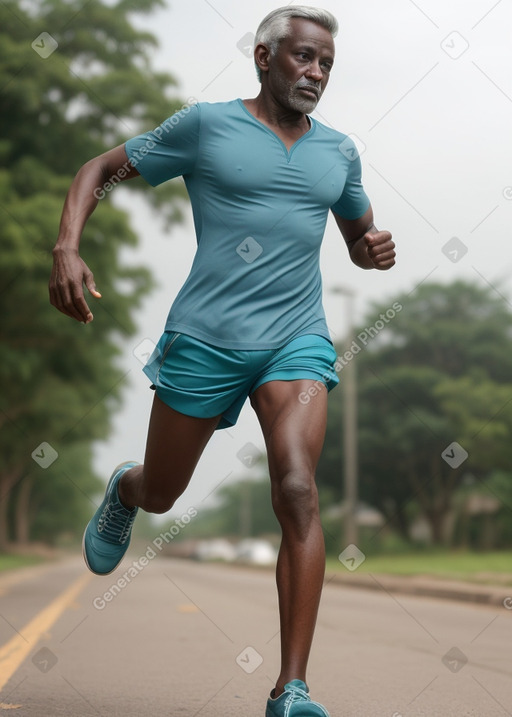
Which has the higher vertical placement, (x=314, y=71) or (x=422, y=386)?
(x=422, y=386)

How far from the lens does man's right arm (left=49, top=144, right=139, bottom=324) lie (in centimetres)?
349

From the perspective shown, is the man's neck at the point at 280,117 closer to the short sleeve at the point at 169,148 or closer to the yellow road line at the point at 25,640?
the short sleeve at the point at 169,148

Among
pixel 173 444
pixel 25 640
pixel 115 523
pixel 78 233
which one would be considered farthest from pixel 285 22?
pixel 25 640

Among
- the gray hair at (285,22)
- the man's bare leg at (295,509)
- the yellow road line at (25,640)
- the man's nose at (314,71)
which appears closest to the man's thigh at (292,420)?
the man's bare leg at (295,509)

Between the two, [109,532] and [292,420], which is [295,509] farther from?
[109,532]

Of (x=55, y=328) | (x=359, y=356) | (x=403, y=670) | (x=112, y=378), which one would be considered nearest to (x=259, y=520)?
(x=359, y=356)

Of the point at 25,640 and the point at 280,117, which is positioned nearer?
the point at 280,117

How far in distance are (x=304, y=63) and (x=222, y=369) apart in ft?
3.26

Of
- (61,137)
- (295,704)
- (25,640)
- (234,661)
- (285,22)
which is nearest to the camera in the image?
(295,704)

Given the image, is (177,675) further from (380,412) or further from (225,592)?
(380,412)

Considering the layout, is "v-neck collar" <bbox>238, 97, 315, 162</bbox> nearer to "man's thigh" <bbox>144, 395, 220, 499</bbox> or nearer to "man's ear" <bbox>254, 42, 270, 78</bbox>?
"man's ear" <bbox>254, 42, 270, 78</bbox>

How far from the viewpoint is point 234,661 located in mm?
5938

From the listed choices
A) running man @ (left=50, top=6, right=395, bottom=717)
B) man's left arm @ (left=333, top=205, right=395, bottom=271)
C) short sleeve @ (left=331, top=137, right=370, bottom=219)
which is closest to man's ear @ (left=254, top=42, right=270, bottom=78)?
running man @ (left=50, top=6, right=395, bottom=717)

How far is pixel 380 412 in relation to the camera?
1651 inches
